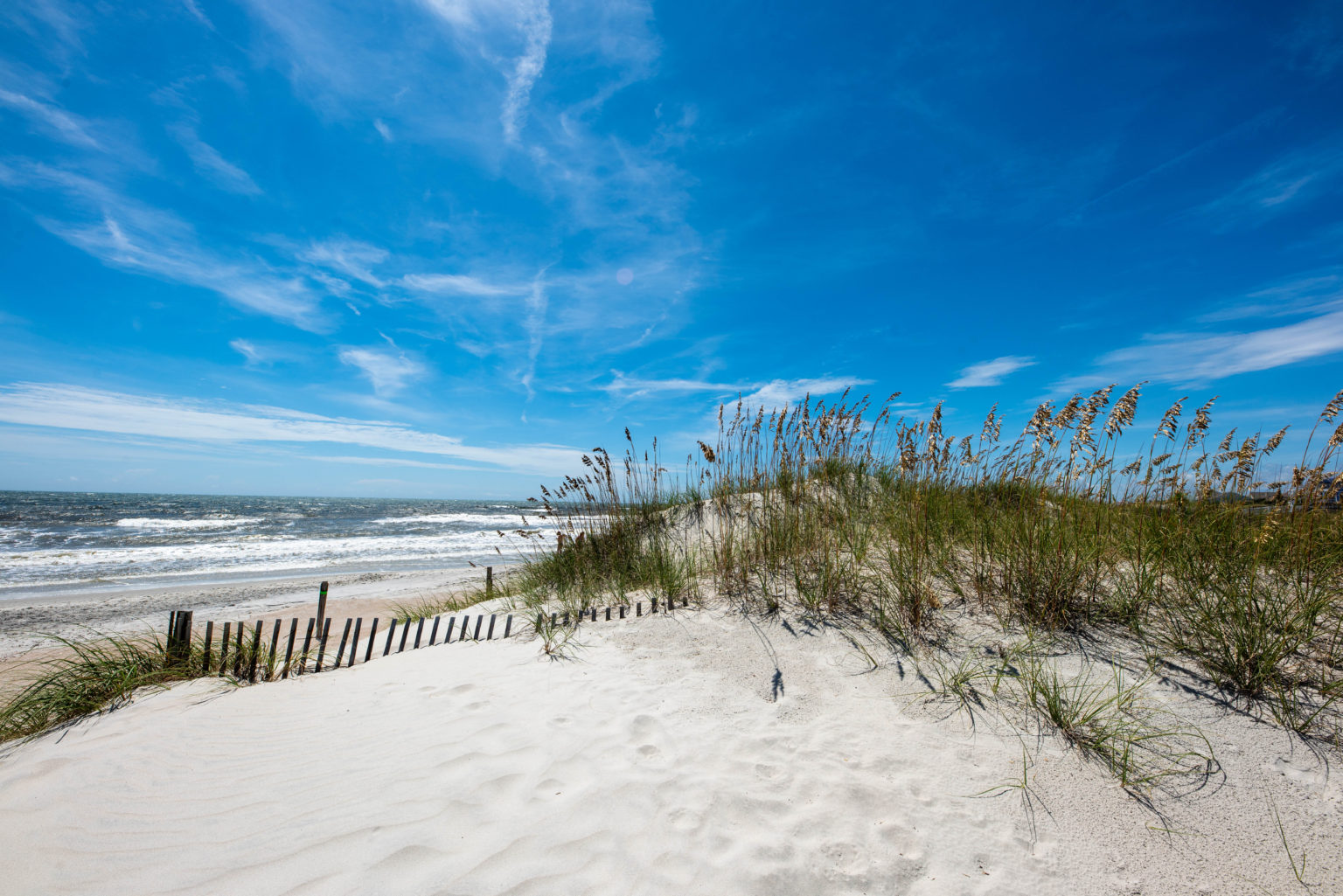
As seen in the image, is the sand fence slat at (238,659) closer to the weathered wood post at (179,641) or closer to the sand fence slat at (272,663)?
the sand fence slat at (272,663)

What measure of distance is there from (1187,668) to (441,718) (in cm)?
441

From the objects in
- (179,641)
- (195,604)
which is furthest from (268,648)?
(195,604)

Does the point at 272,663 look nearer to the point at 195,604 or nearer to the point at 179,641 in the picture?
the point at 179,641

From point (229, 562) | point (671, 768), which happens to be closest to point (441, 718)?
point (671, 768)

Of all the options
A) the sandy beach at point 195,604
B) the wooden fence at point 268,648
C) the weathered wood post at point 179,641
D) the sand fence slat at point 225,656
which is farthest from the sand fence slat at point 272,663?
the sandy beach at point 195,604

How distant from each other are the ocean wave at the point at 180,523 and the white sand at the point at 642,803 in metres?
30.7

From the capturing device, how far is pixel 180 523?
28109 mm

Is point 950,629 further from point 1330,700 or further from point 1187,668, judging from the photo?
point 1330,700

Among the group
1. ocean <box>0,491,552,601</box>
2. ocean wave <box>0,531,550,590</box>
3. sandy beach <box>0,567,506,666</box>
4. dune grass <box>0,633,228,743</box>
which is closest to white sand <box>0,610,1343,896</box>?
dune grass <box>0,633,228,743</box>

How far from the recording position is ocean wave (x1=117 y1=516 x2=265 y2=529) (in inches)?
1020

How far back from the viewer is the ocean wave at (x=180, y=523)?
25919 millimetres

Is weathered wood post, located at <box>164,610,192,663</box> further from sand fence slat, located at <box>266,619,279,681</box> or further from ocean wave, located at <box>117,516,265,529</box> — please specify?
ocean wave, located at <box>117,516,265,529</box>

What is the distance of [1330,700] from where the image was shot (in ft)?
8.18

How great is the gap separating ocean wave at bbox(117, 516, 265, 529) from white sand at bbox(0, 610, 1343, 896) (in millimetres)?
30667
